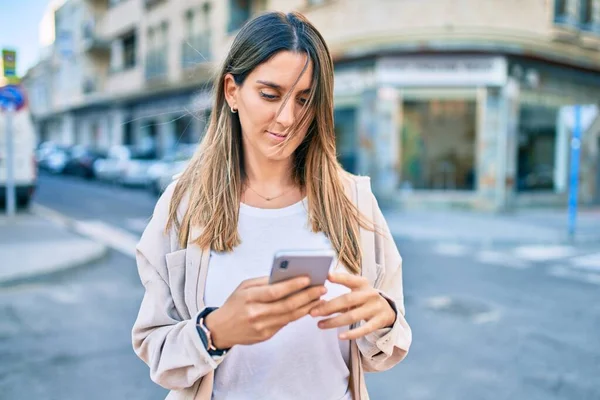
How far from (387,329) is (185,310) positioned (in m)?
0.53

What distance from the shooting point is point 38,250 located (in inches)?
344

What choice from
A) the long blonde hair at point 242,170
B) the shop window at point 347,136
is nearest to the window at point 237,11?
the shop window at point 347,136

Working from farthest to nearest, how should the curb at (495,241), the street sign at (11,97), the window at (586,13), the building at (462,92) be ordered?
the window at (586,13) < the building at (462,92) < the curb at (495,241) < the street sign at (11,97)

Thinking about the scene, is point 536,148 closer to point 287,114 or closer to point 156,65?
point 287,114

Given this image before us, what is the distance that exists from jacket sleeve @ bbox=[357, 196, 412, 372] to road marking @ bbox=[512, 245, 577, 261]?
8417mm

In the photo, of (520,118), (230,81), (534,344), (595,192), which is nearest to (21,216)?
(534,344)

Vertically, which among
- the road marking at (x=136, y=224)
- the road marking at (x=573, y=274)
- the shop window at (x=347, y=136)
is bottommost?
the road marking at (x=573, y=274)

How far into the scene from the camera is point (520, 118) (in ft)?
54.4

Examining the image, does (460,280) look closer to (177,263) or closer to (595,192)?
(177,263)

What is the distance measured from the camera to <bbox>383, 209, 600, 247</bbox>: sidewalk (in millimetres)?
11242

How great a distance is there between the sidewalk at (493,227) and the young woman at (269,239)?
982 cm

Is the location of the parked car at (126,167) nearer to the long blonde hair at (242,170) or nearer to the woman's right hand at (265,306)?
the long blonde hair at (242,170)

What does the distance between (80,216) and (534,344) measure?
11619mm

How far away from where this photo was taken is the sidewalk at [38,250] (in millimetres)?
7352
